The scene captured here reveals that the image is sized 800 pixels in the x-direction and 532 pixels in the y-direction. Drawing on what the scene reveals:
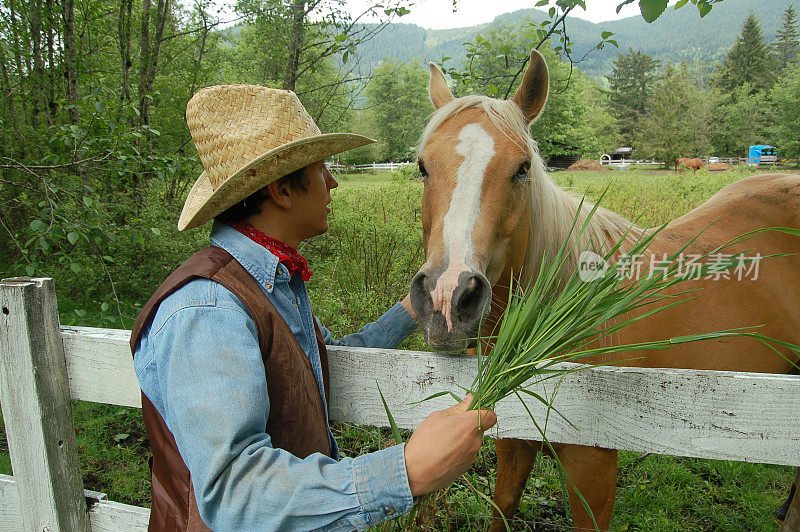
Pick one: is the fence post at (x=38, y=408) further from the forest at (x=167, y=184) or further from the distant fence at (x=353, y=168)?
the distant fence at (x=353, y=168)

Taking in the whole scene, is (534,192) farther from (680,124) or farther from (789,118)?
(680,124)

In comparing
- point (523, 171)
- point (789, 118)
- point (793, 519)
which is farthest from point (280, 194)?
point (789, 118)

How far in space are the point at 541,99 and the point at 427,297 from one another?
1262 millimetres

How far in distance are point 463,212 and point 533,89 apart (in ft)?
3.04

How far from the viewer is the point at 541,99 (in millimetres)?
2195

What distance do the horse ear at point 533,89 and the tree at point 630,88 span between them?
81216 mm

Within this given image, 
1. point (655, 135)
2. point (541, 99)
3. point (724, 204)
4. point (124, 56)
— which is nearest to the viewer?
point (541, 99)

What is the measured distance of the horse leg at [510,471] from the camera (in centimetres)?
240

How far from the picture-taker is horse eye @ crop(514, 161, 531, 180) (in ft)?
6.22

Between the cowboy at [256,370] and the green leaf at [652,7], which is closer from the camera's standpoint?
the cowboy at [256,370]

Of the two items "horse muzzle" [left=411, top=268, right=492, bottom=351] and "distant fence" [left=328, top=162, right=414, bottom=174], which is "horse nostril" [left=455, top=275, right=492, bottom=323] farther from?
"distant fence" [left=328, top=162, right=414, bottom=174]

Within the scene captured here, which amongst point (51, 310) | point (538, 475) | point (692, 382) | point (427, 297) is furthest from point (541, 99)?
point (538, 475)

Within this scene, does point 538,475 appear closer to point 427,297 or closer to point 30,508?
point 427,297

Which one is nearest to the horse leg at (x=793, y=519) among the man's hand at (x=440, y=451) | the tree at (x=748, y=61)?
the man's hand at (x=440, y=451)
